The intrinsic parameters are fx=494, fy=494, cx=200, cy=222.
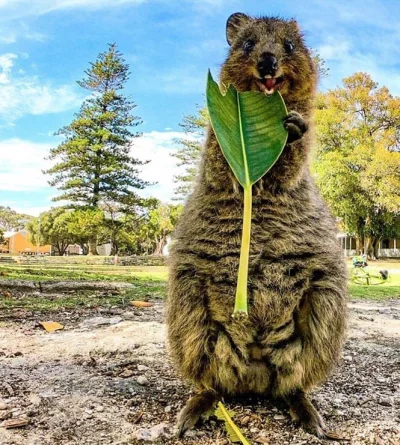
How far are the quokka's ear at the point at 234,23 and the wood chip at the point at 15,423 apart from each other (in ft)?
6.35

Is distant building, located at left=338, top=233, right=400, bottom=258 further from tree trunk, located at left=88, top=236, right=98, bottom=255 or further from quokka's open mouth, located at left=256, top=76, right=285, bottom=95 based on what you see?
quokka's open mouth, located at left=256, top=76, right=285, bottom=95

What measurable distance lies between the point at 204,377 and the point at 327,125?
25.0 metres

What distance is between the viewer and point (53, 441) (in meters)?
1.67

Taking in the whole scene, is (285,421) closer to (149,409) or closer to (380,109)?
(149,409)

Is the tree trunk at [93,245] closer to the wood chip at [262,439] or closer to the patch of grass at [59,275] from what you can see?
the patch of grass at [59,275]

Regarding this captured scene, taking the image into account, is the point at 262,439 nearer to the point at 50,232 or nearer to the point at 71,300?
the point at 71,300

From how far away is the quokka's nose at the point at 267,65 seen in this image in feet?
6.36

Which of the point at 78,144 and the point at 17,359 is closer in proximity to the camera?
the point at 17,359

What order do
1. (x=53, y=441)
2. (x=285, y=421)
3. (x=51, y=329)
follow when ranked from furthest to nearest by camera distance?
(x=51, y=329), (x=285, y=421), (x=53, y=441)

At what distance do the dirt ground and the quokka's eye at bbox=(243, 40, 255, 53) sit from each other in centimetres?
151

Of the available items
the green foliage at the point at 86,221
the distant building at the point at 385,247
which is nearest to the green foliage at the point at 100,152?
the green foliage at the point at 86,221

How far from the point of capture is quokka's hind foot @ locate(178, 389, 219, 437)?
5.74ft

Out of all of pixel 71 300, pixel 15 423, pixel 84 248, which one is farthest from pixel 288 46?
pixel 84 248

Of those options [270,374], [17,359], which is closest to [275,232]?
[270,374]
